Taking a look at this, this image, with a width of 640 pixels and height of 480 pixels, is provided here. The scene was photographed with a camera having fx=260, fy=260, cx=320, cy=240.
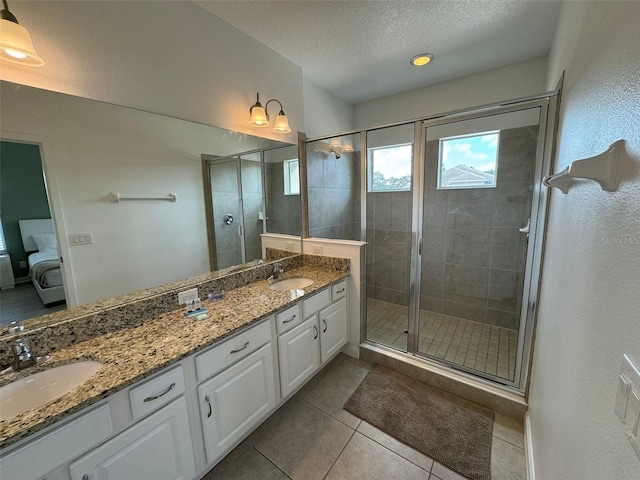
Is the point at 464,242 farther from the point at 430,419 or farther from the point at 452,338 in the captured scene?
the point at 430,419

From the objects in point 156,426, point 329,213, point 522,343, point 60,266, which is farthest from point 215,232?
point 522,343

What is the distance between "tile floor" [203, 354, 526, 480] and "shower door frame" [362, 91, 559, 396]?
0.37m

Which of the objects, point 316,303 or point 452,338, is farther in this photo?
point 452,338

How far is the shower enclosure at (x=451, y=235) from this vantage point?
7.62ft

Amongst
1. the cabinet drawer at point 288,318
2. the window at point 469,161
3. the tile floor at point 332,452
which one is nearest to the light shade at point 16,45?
the cabinet drawer at point 288,318

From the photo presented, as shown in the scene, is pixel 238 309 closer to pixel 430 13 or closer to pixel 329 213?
pixel 329 213

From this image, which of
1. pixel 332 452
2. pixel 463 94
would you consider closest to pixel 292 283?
pixel 332 452

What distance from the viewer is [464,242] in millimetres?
2906

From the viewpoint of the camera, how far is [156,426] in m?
1.10

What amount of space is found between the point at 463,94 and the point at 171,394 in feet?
11.2

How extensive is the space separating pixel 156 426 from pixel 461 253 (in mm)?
3007

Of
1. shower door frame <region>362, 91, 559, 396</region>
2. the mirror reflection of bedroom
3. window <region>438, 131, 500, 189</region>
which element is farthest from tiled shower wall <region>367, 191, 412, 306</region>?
the mirror reflection of bedroom

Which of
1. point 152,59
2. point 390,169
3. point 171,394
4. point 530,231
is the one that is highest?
point 152,59

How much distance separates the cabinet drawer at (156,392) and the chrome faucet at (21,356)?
48 centimetres
